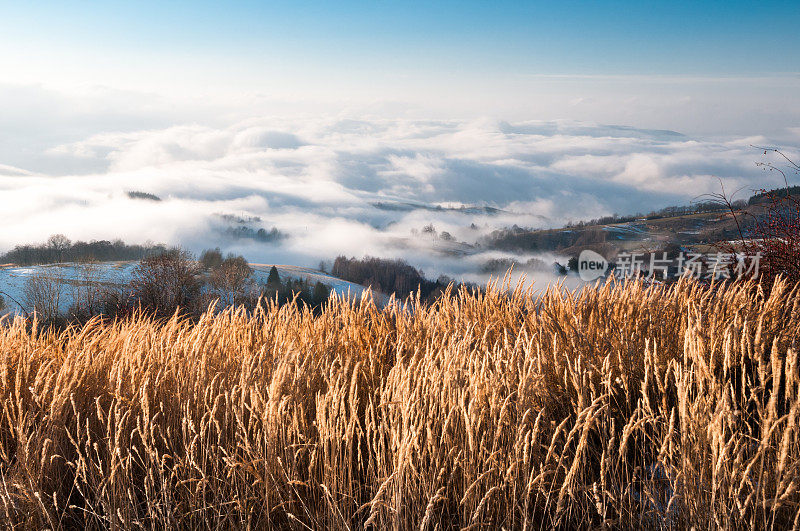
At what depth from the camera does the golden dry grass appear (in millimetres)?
1995

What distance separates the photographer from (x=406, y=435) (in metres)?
1.91

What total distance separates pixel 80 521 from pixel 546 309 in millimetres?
3065

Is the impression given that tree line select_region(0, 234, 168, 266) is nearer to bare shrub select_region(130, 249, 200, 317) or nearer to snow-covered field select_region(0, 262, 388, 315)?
snow-covered field select_region(0, 262, 388, 315)

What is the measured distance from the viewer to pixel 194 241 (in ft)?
360

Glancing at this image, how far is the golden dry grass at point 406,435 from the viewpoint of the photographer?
2.00m
